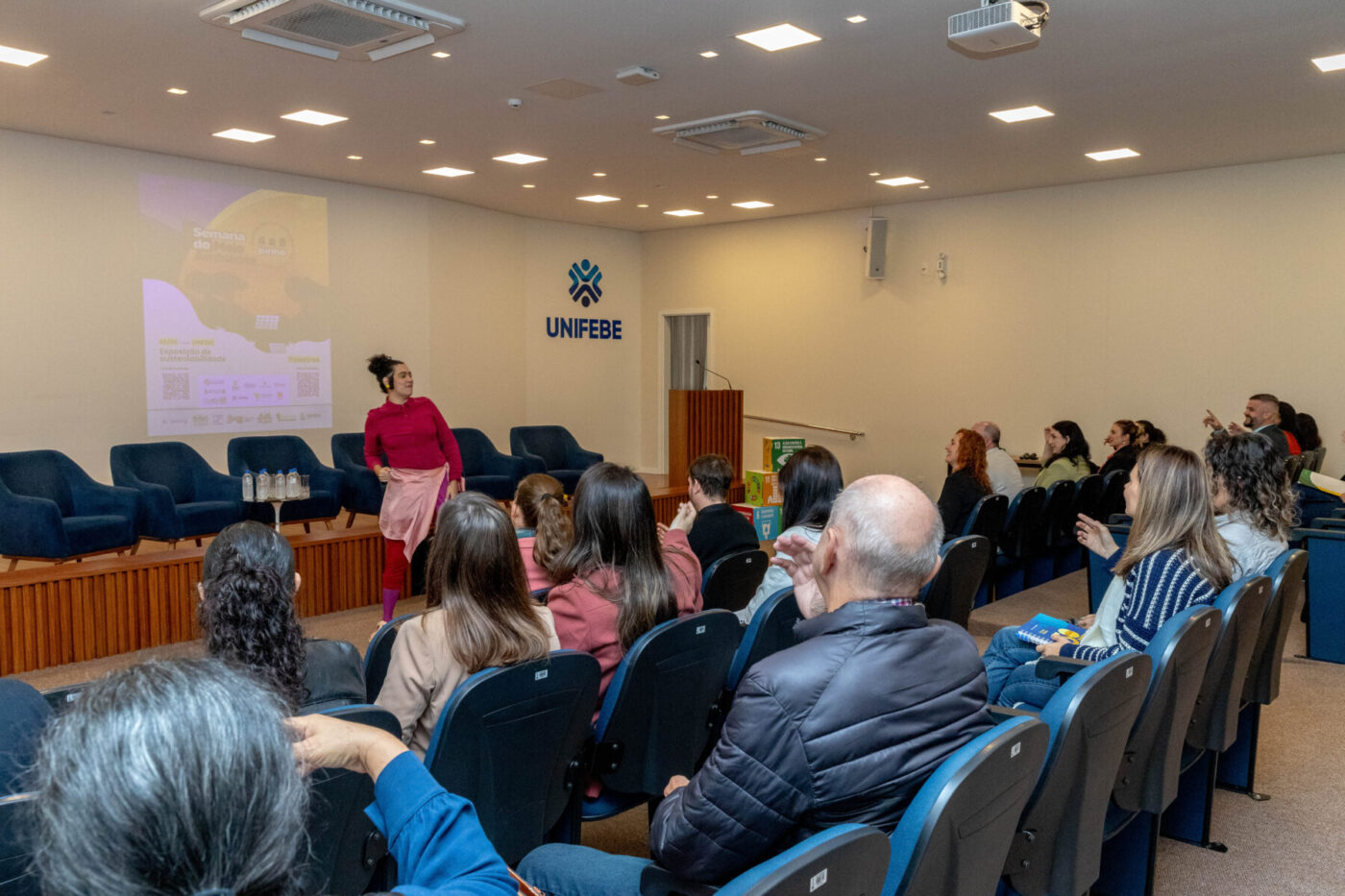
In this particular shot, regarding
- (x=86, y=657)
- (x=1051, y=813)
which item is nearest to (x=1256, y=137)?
(x=1051, y=813)

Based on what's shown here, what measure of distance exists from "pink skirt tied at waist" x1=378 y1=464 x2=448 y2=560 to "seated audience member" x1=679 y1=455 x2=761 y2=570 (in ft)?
7.95

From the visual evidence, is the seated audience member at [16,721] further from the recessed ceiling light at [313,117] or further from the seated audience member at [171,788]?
the recessed ceiling light at [313,117]

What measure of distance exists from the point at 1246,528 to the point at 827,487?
1622 mm

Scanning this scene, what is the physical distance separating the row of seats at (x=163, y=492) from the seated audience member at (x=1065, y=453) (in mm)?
5102

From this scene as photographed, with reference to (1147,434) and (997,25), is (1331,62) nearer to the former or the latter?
(997,25)

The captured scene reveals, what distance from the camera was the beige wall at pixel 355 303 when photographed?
25.5ft

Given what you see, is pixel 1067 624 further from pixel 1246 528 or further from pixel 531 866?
pixel 531 866

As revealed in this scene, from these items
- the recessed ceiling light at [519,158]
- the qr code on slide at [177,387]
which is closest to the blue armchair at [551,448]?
the recessed ceiling light at [519,158]

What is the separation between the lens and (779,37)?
5453 millimetres

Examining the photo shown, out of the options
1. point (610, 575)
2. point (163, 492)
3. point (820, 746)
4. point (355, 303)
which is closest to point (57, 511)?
point (163, 492)

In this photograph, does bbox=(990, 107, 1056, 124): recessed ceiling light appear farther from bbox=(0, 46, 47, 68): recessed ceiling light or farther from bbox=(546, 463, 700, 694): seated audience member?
bbox=(0, 46, 47, 68): recessed ceiling light

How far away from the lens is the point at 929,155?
8.61 meters

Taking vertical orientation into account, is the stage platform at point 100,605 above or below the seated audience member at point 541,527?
below

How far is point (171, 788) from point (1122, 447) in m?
8.77
